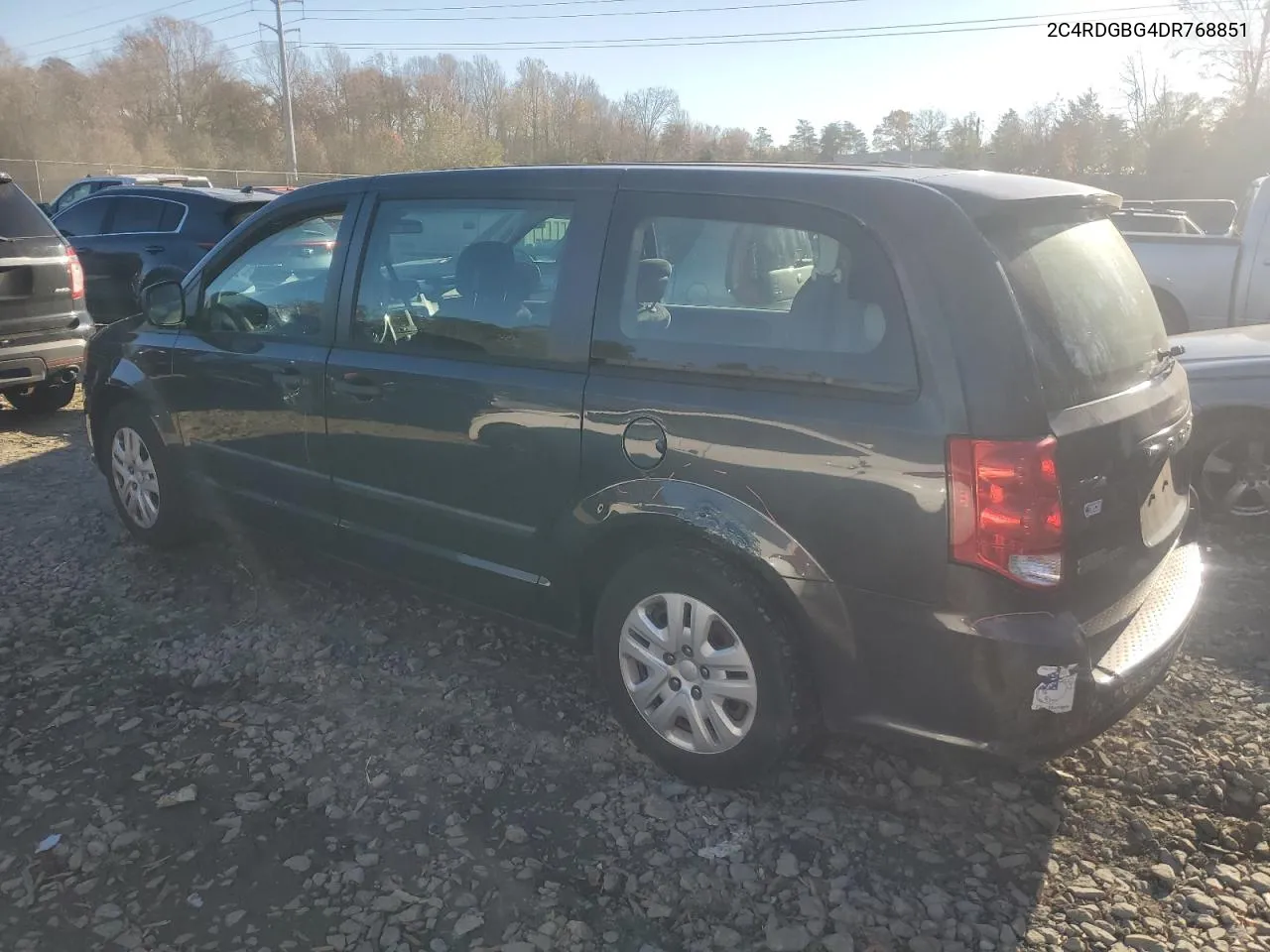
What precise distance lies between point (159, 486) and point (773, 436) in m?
3.44

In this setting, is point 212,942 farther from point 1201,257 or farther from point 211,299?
point 1201,257

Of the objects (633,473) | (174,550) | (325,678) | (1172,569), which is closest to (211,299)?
(174,550)

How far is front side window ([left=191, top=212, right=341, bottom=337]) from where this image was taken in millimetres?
3969

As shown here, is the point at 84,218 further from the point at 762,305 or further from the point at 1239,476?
the point at 1239,476

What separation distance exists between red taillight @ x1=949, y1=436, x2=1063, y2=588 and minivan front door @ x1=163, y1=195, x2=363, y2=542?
2.53 metres

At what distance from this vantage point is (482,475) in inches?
133

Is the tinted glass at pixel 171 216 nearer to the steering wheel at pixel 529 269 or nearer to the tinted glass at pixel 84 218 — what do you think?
the tinted glass at pixel 84 218

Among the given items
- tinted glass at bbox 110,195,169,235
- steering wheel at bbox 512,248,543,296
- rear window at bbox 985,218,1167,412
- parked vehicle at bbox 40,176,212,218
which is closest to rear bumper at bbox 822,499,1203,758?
rear window at bbox 985,218,1167,412

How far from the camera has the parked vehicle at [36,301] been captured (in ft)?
23.7

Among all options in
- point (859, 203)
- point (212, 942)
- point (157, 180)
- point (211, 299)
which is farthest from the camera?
point (157, 180)

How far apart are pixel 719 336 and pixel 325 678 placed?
2.07m

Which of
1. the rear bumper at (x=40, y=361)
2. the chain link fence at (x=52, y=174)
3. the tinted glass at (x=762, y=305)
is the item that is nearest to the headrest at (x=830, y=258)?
the tinted glass at (x=762, y=305)

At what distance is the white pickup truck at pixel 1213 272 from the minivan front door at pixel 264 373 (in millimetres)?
6770

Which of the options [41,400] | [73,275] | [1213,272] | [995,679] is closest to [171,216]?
[41,400]
